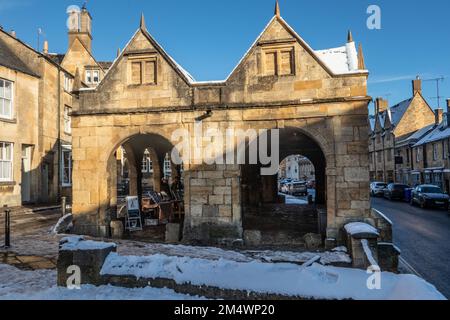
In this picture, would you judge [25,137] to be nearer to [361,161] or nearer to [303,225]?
[303,225]

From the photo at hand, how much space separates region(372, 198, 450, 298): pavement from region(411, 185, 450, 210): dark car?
4.37 m

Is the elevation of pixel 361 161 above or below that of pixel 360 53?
below

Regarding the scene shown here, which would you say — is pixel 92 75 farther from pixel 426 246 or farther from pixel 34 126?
pixel 426 246

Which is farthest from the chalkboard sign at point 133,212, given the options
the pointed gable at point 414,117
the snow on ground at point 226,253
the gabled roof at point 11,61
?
the pointed gable at point 414,117

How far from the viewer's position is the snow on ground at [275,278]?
4.63 meters

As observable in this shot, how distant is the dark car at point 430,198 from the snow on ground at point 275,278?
20791 millimetres

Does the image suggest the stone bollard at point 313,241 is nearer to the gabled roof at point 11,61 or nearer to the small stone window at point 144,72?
the small stone window at point 144,72

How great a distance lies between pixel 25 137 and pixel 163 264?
19.0m

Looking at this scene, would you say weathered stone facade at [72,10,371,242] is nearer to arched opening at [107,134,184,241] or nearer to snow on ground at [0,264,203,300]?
arched opening at [107,134,184,241]

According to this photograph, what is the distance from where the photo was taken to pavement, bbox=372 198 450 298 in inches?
329

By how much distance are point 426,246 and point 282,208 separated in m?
8.76

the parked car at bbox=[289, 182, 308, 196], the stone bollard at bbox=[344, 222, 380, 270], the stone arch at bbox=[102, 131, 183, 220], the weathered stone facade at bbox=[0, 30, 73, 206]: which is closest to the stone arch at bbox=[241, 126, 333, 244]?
the stone bollard at bbox=[344, 222, 380, 270]

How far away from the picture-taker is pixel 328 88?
1046cm
